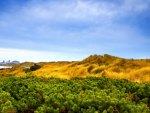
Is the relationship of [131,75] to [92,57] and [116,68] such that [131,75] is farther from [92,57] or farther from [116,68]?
[92,57]

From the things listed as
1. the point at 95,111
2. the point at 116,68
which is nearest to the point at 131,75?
the point at 116,68

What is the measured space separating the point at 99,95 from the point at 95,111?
119 cm

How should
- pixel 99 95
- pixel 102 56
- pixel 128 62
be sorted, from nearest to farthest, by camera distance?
pixel 99 95, pixel 128 62, pixel 102 56

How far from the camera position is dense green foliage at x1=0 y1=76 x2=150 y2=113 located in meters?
10.2

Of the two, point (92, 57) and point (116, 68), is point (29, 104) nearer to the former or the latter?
point (116, 68)

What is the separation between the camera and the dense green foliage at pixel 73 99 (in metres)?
10.2

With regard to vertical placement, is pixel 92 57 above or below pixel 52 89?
above

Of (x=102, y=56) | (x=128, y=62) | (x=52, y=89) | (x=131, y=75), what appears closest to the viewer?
(x=52, y=89)

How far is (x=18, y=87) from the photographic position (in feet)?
45.8

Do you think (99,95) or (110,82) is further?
(110,82)

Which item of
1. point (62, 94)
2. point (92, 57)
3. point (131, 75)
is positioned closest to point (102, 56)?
point (92, 57)

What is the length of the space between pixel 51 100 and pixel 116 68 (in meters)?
26.0

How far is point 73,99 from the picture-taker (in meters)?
10.9

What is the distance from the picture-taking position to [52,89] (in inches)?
488
